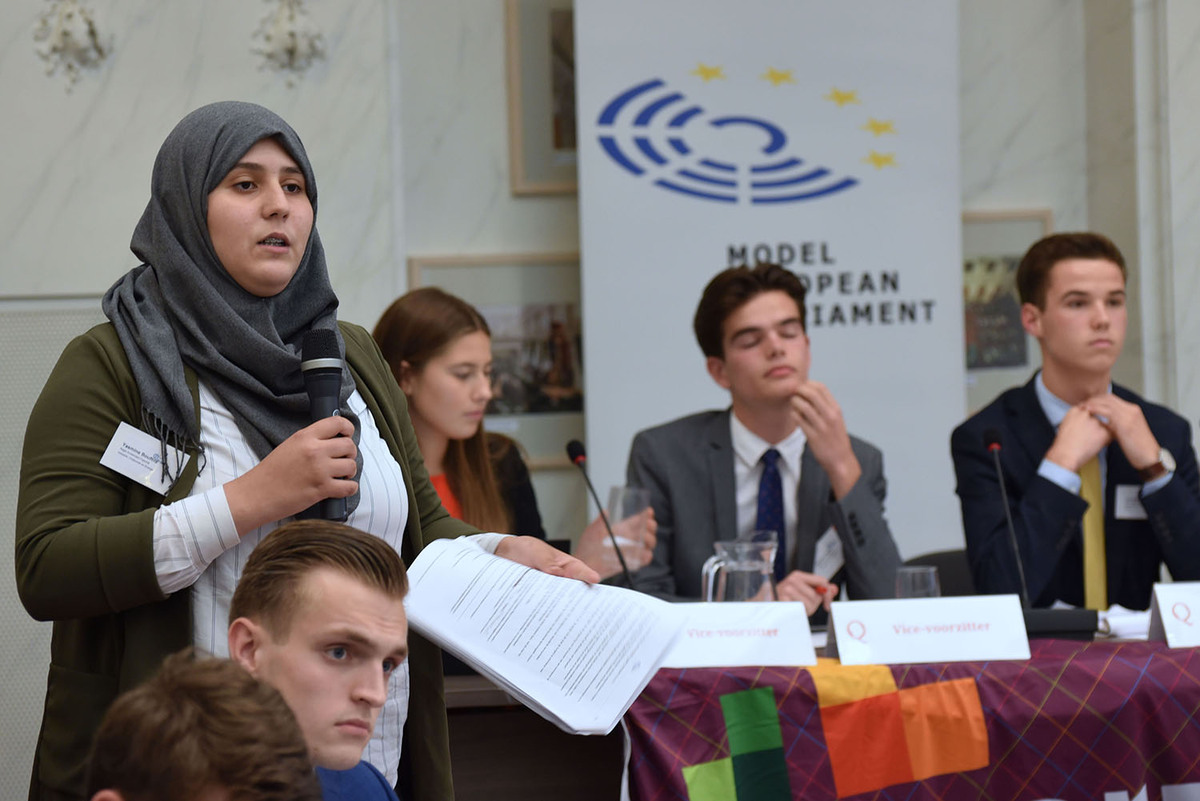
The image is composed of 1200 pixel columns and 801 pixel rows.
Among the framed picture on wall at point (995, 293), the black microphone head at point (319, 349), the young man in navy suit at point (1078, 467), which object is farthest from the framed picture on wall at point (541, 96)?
the black microphone head at point (319, 349)

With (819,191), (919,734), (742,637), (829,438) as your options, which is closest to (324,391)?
(742,637)

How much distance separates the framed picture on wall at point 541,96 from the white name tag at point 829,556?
2246 millimetres

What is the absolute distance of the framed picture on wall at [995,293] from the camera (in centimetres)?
471

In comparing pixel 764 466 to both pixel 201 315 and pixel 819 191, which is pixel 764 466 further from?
pixel 819 191

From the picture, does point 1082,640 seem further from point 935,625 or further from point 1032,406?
point 1032,406

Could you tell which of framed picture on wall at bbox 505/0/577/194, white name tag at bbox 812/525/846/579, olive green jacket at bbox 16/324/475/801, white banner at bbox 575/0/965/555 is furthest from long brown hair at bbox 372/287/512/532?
framed picture on wall at bbox 505/0/577/194

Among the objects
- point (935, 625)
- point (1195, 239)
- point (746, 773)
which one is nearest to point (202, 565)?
point (746, 773)

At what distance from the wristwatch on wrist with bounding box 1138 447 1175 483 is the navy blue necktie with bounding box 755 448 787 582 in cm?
78

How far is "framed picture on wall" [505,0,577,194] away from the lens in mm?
4473

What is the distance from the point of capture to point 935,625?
2037mm

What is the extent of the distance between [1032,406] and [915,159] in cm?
177

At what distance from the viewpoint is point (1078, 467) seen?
2621mm

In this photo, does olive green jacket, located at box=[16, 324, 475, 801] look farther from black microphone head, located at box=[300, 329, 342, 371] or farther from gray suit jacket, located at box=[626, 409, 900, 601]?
gray suit jacket, located at box=[626, 409, 900, 601]

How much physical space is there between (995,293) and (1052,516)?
2.36 m
